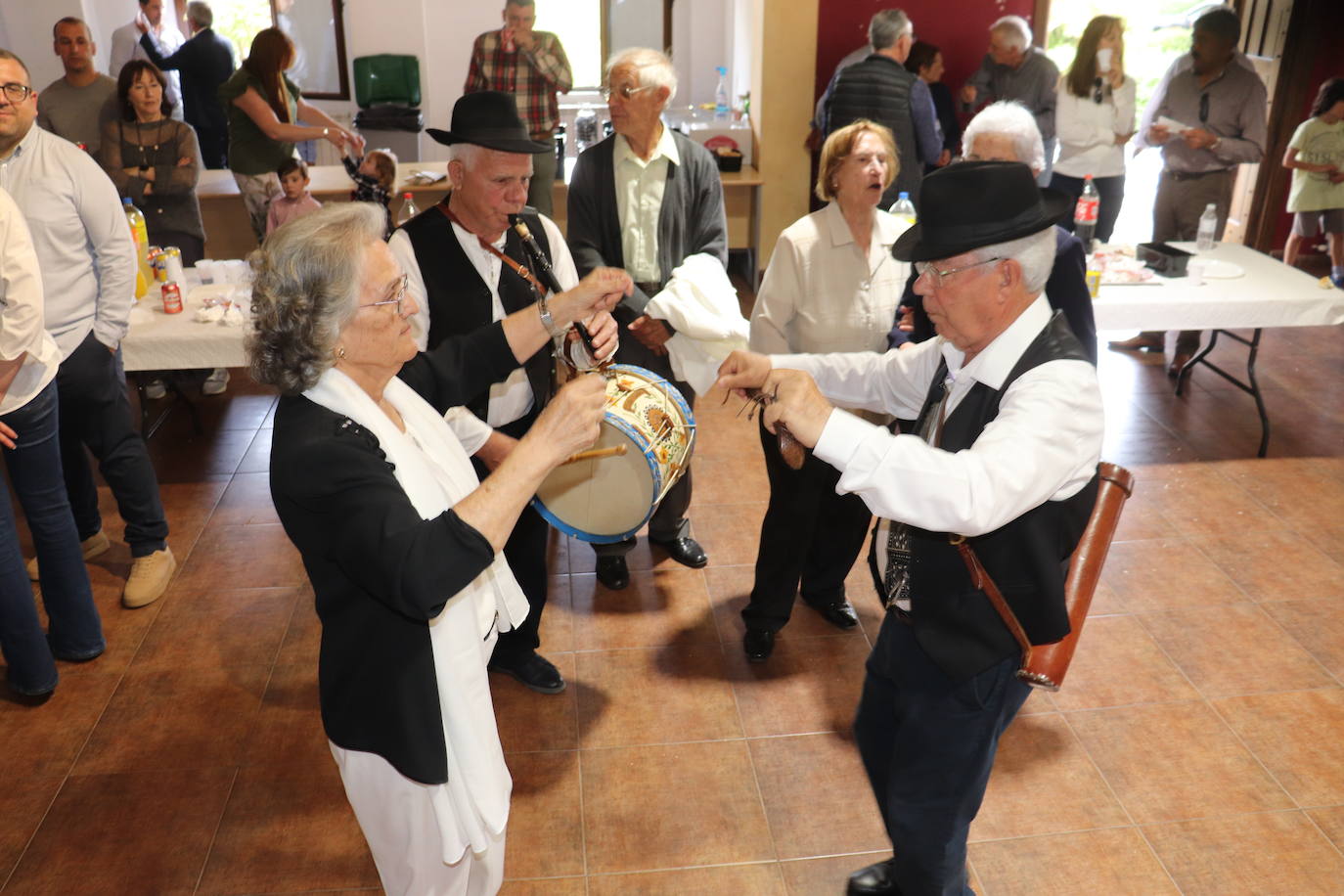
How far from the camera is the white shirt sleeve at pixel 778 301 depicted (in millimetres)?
3420

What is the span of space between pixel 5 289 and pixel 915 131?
5058 mm

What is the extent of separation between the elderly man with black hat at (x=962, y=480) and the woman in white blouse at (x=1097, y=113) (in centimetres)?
438

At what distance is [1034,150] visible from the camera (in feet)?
11.8

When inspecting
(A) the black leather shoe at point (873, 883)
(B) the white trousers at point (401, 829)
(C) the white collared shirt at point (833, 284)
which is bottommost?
(A) the black leather shoe at point (873, 883)

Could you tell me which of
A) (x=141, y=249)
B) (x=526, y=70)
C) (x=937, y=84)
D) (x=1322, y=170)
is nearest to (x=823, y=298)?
(x=141, y=249)

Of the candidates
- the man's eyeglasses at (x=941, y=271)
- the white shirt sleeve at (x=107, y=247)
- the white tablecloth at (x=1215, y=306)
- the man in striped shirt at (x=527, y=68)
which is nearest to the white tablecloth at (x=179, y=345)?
the white shirt sleeve at (x=107, y=247)

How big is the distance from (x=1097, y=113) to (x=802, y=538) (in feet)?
13.2

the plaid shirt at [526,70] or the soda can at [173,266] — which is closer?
the soda can at [173,266]

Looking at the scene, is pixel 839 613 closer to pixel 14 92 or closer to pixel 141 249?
pixel 14 92

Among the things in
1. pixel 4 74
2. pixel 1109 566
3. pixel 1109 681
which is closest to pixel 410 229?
pixel 4 74

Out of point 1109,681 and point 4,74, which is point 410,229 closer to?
point 4,74

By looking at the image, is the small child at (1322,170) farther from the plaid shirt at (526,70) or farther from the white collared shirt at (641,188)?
the white collared shirt at (641,188)

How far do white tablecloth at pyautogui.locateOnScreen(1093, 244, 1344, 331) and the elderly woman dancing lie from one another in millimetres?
3478

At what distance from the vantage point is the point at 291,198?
5.69 meters
